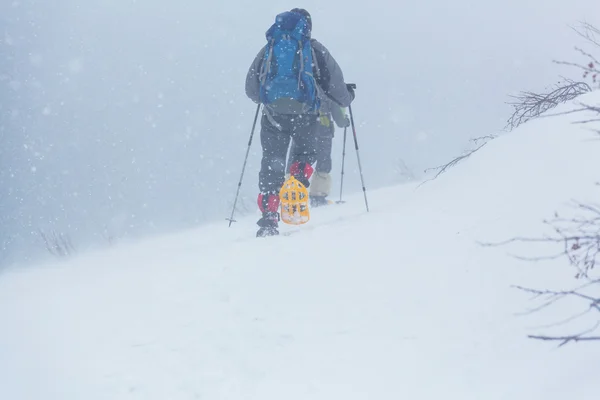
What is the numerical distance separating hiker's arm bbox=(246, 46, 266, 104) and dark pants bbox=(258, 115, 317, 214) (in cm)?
26

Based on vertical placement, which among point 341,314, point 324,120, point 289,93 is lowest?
point 341,314

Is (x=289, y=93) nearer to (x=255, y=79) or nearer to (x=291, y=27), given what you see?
(x=255, y=79)

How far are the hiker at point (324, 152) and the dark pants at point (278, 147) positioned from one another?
88 centimetres

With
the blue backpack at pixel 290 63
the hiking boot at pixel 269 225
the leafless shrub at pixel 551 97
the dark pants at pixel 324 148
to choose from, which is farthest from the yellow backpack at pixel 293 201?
the leafless shrub at pixel 551 97

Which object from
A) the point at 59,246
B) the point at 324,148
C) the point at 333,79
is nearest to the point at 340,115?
the point at 324,148

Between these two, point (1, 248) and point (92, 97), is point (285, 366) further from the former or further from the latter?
point (92, 97)

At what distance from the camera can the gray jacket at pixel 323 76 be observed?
18.6 ft

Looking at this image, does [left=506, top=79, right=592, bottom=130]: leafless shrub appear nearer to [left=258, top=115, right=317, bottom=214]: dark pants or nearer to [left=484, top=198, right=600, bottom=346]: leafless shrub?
[left=258, top=115, right=317, bottom=214]: dark pants

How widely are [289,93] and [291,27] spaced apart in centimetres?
65

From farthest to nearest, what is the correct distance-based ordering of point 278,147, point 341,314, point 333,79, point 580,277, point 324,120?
point 324,120
point 278,147
point 333,79
point 341,314
point 580,277

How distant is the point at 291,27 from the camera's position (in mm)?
5477

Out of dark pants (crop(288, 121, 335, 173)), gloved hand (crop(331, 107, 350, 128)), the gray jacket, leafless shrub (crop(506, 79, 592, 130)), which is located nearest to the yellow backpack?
the gray jacket

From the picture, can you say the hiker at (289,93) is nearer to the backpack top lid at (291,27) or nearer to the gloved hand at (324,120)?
the backpack top lid at (291,27)

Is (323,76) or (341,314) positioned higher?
(323,76)
